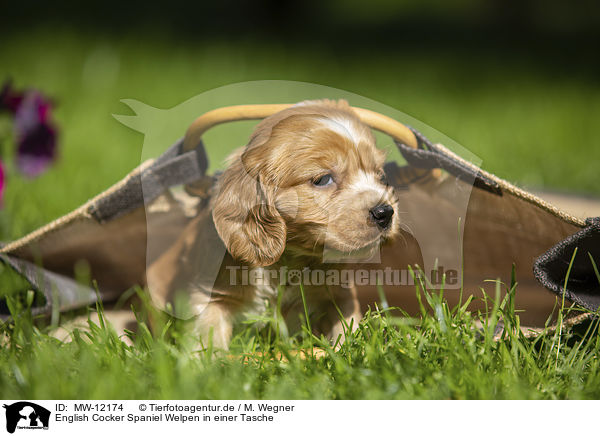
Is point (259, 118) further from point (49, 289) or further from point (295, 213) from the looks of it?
point (49, 289)

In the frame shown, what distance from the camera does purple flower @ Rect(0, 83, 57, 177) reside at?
2.72 metres

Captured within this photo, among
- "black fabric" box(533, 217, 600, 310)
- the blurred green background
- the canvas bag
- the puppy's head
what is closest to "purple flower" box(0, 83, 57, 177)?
the blurred green background

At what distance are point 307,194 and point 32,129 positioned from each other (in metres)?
1.64

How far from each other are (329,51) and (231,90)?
219 inches

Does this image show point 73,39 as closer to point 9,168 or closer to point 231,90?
point 9,168

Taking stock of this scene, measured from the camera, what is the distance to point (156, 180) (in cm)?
214

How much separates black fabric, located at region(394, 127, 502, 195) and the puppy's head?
20 centimetres

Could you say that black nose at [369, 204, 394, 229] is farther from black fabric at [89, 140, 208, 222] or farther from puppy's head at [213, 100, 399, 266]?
black fabric at [89, 140, 208, 222]

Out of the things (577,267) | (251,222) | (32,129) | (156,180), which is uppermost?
(32,129)

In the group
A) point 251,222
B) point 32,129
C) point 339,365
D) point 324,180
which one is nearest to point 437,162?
point 324,180

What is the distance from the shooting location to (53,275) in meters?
2.42

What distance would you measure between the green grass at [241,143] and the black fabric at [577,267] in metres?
0.11
